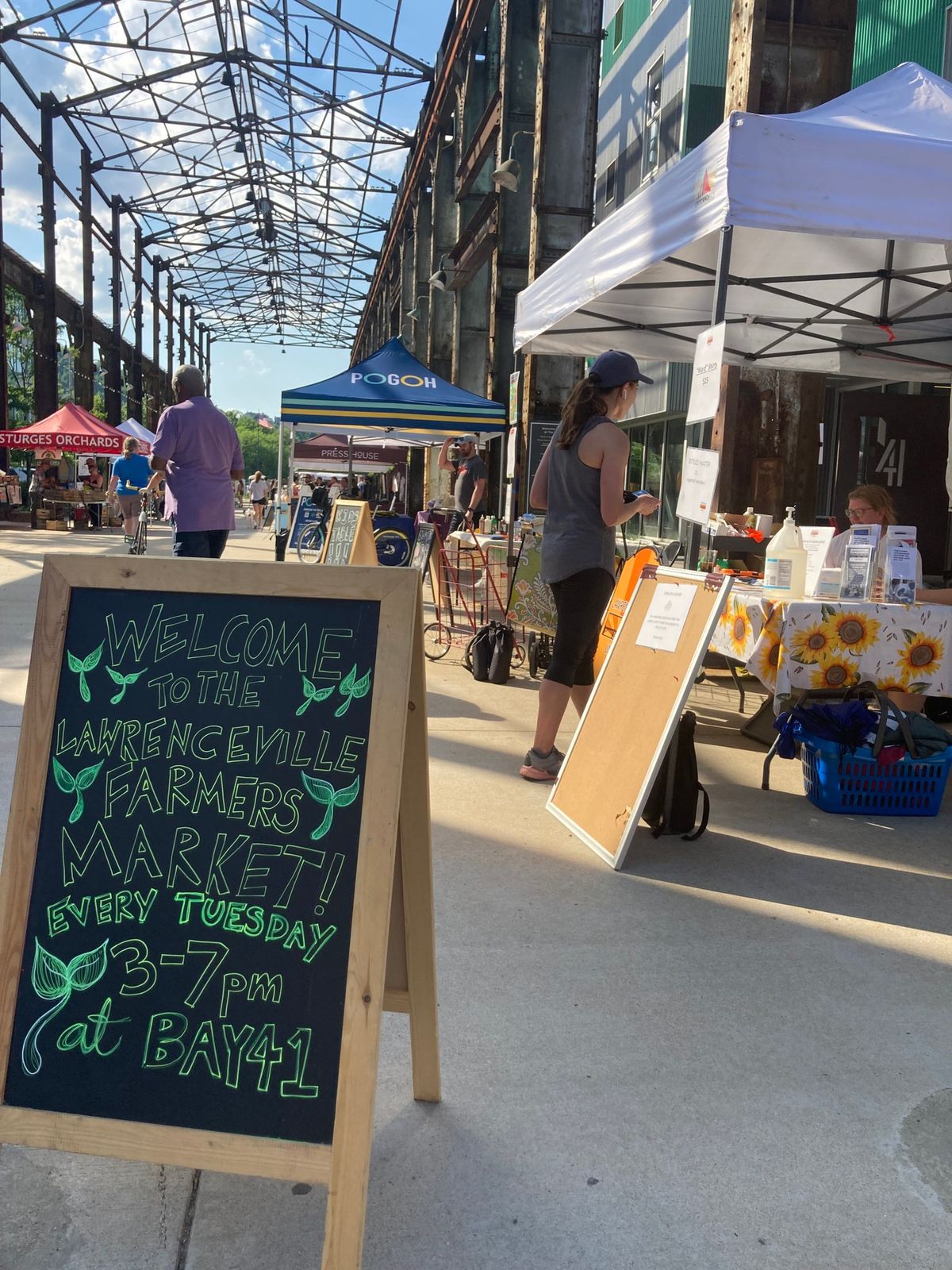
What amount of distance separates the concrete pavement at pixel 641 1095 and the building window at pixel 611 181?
18890 mm

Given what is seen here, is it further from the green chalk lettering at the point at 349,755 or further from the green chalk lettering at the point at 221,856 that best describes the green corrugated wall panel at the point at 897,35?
the green chalk lettering at the point at 221,856

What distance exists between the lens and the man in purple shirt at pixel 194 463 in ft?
22.9

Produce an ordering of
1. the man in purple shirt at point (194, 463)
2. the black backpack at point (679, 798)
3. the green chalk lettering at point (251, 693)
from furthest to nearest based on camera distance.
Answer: the man in purple shirt at point (194, 463) < the black backpack at point (679, 798) < the green chalk lettering at point (251, 693)

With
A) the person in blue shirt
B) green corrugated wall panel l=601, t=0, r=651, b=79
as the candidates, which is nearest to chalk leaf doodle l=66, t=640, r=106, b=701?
the person in blue shirt

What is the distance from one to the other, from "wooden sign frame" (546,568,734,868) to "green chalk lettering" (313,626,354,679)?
2044 mm

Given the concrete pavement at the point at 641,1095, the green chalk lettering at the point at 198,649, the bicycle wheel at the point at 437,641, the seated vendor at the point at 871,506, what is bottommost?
the concrete pavement at the point at 641,1095

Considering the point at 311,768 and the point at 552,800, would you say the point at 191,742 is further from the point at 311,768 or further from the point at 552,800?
the point at 552,800

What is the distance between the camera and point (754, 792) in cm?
484

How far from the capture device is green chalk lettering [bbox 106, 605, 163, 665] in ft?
6.69

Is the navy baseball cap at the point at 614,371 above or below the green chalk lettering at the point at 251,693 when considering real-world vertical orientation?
above

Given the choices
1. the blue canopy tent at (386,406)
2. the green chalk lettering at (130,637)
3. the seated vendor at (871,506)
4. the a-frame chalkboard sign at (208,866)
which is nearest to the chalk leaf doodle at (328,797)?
the a-frame chalkboard sign at (208,866)

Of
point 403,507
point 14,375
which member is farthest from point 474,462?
point 14,375

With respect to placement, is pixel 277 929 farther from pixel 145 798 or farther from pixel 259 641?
pixel 259 641

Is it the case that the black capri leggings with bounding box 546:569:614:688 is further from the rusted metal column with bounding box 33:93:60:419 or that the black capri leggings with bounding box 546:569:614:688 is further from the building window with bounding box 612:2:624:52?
the rusted metal column with bounding box 33:93:60:419
